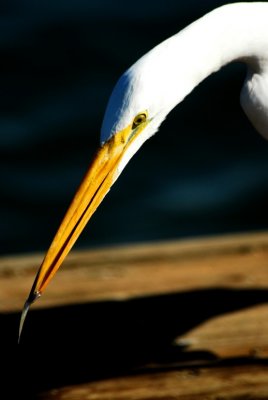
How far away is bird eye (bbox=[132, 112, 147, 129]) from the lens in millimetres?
3098

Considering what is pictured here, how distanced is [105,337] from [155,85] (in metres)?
1.33

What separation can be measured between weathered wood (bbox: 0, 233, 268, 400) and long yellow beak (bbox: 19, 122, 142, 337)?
644mm

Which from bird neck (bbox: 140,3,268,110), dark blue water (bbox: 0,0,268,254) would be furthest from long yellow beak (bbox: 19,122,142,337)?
dark blue water (bbox: 0,0,268,254)

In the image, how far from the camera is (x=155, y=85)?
3066 mm

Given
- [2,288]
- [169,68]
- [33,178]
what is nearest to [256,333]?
[2,288]

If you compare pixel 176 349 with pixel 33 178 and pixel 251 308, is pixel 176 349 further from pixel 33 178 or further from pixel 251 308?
pixel 33 178

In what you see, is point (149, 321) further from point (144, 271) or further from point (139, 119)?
point (139, 119)

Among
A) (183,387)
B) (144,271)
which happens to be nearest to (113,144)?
(183,387)

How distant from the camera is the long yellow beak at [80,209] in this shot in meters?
3.23

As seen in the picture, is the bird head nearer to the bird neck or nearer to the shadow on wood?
the bird neck

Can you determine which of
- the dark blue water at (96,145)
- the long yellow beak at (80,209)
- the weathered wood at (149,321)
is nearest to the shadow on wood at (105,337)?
the weathered wood at (149,321)

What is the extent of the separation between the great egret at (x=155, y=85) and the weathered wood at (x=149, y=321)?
0.70 m

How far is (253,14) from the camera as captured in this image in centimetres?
327

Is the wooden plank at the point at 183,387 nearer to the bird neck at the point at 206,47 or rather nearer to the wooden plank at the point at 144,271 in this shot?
the wooden plank at the point at 144,271
